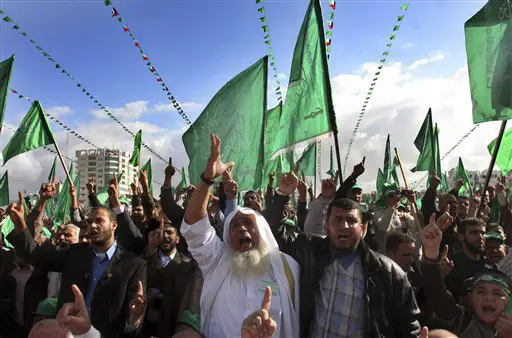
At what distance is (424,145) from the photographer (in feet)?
31.5

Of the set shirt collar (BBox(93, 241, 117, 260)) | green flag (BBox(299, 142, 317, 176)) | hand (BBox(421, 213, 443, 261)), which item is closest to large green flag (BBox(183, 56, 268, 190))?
shirt collar (BBox(93, 241, 117, 260))

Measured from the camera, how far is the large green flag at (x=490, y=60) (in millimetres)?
4305

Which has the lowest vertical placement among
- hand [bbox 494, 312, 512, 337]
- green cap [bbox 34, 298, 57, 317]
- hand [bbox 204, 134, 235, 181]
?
hand [bbox 494, 312, 512, 337]

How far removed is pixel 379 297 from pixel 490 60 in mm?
3038

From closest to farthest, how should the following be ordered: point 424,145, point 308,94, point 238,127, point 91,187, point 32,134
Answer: point 308,94 → point 238,127 → point 91,187 → point 32,134 → point 424,145

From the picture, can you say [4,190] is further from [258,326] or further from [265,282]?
[258,326]

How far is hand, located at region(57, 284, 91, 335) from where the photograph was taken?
2234 mm

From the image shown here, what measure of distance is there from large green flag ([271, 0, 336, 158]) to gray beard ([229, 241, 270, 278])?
2.07m

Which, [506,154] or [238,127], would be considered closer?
[238,127]

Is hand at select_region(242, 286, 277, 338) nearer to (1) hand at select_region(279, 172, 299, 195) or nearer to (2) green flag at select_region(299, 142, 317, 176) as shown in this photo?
(1) hand at select_region(279, 172, 299, 195)

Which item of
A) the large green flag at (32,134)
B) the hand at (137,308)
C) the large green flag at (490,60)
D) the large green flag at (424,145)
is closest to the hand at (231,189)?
the hand at (137,308)


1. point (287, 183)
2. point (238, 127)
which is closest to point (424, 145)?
point (238, 127)

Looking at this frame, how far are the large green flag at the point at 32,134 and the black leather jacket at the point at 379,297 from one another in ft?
18.9

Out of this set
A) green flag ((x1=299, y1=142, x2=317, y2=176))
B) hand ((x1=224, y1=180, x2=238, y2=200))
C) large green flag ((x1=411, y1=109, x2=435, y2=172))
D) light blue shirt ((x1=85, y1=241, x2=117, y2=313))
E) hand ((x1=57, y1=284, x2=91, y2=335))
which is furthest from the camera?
green flag ((x1=299, y1=142, x2=317, y2=176))
